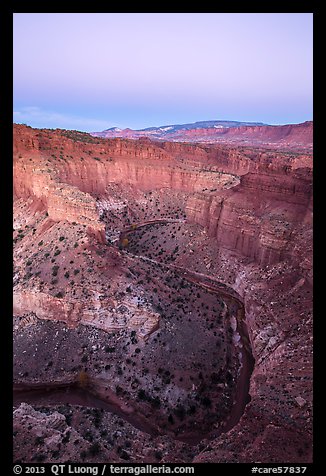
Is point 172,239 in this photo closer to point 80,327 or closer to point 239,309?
point 239,309

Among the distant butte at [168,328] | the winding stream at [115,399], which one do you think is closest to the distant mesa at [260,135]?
the distant butte at [168,328]

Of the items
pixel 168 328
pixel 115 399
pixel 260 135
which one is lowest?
pixel 115 399

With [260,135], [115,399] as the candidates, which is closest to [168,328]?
[115,399]

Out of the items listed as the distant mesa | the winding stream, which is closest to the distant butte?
the winding stream

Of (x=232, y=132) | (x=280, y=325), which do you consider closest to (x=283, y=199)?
(x=280, y=325)

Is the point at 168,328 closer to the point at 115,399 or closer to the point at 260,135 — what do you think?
the point at 115,399

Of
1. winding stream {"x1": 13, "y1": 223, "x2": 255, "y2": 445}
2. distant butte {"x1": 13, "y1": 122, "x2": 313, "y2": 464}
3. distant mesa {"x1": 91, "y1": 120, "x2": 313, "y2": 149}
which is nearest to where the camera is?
distant butte {"x1": 13, "y1": 122, "x2": 313, "y2": 464}

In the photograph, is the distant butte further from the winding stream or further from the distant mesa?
the distant mesa

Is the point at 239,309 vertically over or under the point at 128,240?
under
